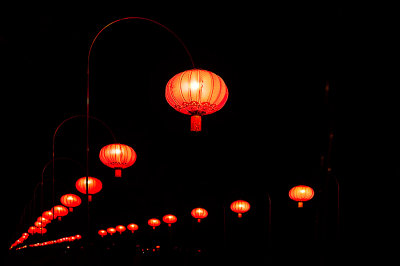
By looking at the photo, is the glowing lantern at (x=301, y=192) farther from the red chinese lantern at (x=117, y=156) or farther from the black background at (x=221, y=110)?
the red chinese lantern at (x=117, y=156)

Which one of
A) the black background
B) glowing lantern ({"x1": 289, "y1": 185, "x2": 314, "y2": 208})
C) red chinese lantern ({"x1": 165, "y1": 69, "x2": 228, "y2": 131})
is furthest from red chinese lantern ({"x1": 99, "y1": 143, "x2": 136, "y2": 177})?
glowing lantern ({"x1": 289, "y1": 185, "x2": 314, "y2": 208})

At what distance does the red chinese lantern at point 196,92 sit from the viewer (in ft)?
11.6

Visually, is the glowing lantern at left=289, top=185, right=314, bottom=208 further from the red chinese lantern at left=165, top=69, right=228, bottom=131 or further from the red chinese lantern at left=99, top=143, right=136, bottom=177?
the red chinese lantern at left=165, top=69, right=228, bottom=131

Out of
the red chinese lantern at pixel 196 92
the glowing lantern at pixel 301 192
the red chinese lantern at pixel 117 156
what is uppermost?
the glowing lantern at pixel 301 192

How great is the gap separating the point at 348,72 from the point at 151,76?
3.17 m

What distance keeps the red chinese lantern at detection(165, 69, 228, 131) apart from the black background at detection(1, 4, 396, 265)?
1.06m

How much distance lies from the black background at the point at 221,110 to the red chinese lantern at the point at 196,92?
3.46ft

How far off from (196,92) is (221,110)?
4.13m

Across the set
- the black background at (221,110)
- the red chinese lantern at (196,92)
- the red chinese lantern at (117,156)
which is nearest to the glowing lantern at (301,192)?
the black background at (221,110)

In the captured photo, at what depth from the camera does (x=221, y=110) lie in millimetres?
7645

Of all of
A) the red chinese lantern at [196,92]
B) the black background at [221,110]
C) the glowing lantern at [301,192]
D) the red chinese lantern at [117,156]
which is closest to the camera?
the red chinese lantern at [196,92]

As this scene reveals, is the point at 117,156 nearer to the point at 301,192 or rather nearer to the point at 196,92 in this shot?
the point at 196,92

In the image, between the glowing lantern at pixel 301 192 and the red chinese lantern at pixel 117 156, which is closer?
the red chinese lantern at pixel 117 156

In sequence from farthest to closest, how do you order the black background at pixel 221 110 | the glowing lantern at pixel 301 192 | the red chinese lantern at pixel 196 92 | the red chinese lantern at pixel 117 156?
the glowing lantern at pixel 301 192, the red chinese lantern at pixel 117 156, the black background at pixel 221 110, the red chinese lantern at pixel 196 92
